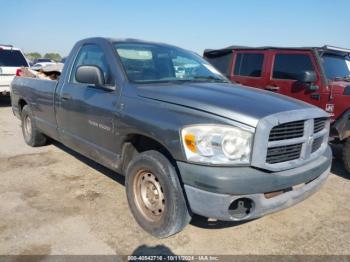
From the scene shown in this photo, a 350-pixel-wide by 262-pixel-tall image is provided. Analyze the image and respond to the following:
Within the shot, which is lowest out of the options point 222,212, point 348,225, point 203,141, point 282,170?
point 348,225

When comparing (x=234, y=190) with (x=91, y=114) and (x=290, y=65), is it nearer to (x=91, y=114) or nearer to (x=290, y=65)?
(x=91, y=114)

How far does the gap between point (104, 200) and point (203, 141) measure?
1850mm

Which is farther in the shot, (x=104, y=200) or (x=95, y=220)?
(x=104, y=200)

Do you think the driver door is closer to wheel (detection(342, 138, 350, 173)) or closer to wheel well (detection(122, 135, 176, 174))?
wheel well (detection(122, 135, 176, 174))

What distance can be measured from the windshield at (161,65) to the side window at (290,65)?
235 cm

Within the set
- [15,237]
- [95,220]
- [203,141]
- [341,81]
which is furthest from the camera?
[341,81]

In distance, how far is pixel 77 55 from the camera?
4652 mm

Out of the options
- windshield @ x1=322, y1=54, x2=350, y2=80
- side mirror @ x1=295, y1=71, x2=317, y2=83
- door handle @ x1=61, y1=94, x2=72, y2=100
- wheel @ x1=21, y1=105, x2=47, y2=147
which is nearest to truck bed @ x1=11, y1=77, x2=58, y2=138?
wheel @ x1=21, y1=105, x2=47, y2=147

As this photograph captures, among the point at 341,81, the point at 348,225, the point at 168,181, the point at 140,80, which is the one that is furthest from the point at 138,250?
the point at 341,81

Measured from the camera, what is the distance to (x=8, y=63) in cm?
1151

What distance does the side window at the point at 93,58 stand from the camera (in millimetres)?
3930

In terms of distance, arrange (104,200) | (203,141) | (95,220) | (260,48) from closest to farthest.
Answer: (203,141)
(95,220)
(104,200)
(260,48)

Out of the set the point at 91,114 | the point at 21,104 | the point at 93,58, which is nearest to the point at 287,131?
the point at 91,114

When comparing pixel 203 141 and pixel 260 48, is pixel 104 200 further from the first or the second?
pixel 260 48
